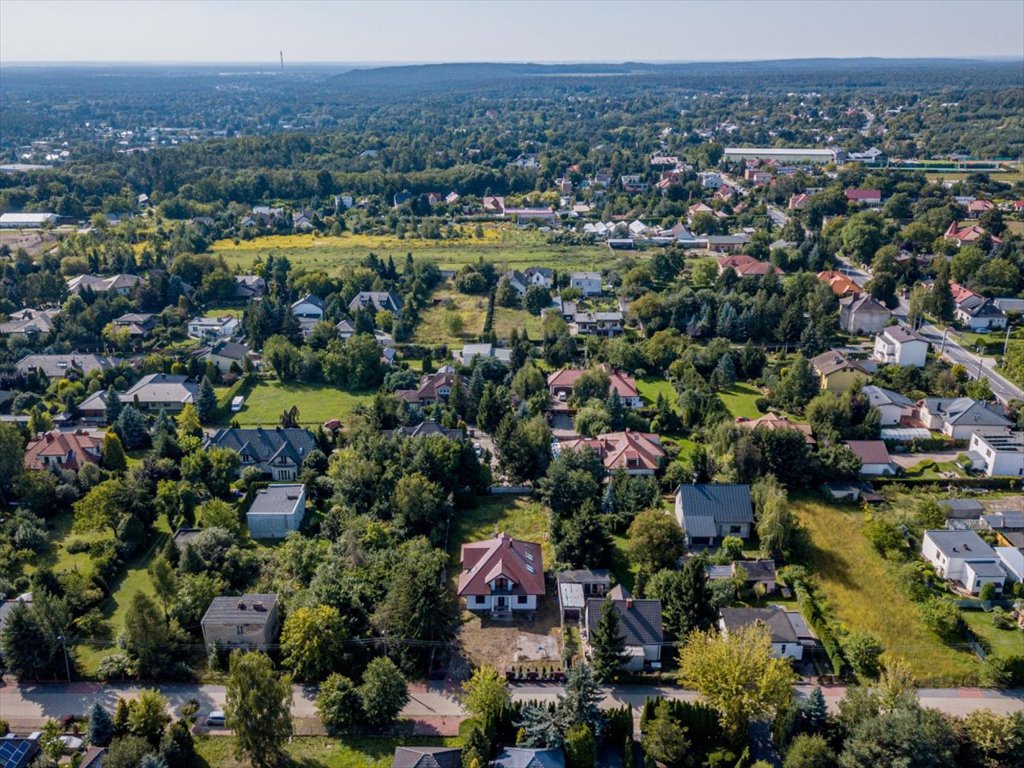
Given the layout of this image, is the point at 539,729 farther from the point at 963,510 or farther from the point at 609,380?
the point at 609,380

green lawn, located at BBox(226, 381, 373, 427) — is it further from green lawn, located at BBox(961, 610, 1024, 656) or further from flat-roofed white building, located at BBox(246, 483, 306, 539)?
green lawn, located at BBox(961, 610, 1024, 656)

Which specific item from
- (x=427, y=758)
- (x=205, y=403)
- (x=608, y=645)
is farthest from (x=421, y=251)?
(x=427, y=758)

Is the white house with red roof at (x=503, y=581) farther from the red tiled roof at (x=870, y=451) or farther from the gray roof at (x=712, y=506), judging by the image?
the red tiled roof at (x=870, y=451)

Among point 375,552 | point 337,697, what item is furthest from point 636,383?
point 337,697

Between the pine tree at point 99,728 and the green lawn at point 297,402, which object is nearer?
the pine tree at point 99,728

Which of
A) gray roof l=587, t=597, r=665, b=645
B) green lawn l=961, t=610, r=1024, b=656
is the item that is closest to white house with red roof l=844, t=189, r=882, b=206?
green lawn l=961, t=610, r=1024, b=656

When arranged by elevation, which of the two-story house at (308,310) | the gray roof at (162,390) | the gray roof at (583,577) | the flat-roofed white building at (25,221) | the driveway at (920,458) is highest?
the flat-roofed white building at (25,221)

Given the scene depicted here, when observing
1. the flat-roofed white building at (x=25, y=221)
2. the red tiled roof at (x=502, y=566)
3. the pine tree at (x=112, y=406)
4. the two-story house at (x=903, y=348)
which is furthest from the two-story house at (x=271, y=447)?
the flat-roofed white building at (x=25, y=221)
